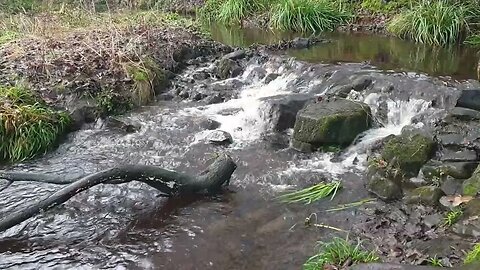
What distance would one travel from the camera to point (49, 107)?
8.12 m

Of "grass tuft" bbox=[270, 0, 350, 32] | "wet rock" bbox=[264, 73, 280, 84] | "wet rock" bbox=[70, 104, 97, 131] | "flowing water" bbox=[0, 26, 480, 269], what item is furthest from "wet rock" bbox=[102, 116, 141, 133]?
"grass tuft" bbox=[270, 0, 350, 32]

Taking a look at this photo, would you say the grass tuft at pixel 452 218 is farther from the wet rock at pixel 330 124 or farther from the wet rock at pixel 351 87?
the wet rock at pixel 351 87

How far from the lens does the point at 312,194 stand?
5867mm

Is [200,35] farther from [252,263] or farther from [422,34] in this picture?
[252,263]

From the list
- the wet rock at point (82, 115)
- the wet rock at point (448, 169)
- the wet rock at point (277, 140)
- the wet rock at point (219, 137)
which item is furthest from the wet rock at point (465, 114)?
the wet rock at point (82, 115)

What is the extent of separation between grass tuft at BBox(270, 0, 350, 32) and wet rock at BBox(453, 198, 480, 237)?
10117 millimetres

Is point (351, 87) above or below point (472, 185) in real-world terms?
above

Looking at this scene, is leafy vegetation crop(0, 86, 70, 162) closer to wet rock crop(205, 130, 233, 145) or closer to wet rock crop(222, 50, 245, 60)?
wet rock crop(205, 130, 233, 145)

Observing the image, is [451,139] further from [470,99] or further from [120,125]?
[120,125]

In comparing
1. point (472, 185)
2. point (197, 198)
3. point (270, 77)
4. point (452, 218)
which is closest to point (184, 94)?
point (270, 77)

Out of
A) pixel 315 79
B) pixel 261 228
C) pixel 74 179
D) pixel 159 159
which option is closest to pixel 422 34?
pixel 315 79

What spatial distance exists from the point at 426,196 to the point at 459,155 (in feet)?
3.61

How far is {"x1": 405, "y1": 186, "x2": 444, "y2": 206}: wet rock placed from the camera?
17.6 feet

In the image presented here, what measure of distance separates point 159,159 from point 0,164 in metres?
2.18
